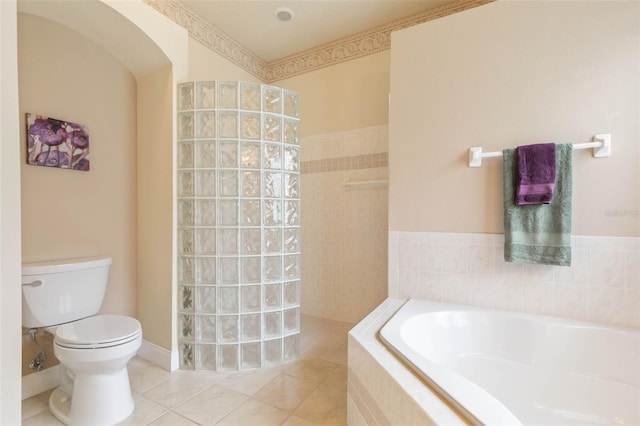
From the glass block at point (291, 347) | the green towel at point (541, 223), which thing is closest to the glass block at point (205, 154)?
the glass block at point (291, 347)

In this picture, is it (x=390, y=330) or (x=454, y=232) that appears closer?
(x=390, y=330)

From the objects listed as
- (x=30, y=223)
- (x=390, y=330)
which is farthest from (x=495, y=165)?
(x=30, y=223)

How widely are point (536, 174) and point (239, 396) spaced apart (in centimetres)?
196

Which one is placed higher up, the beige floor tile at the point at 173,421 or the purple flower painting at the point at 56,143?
the purple flower painting at the point at 56,143

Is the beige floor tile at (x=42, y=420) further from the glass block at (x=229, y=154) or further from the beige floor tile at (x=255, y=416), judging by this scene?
the glass block at (x=229, y=154)

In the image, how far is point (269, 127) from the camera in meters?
1.97

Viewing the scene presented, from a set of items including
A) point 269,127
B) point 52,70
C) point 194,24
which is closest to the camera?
point 52,70

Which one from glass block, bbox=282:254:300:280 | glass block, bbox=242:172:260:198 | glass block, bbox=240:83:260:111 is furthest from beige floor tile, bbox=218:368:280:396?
glass block, bbox=240:83:260:111

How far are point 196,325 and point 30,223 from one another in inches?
43.0

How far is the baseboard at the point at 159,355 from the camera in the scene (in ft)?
6.17

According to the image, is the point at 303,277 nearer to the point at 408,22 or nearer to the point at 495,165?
the point at 495,165

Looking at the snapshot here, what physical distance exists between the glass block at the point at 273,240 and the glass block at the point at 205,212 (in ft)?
1.16

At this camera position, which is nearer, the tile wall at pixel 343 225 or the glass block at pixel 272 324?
the glass block at pixel 272 324

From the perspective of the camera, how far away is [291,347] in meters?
2.03
